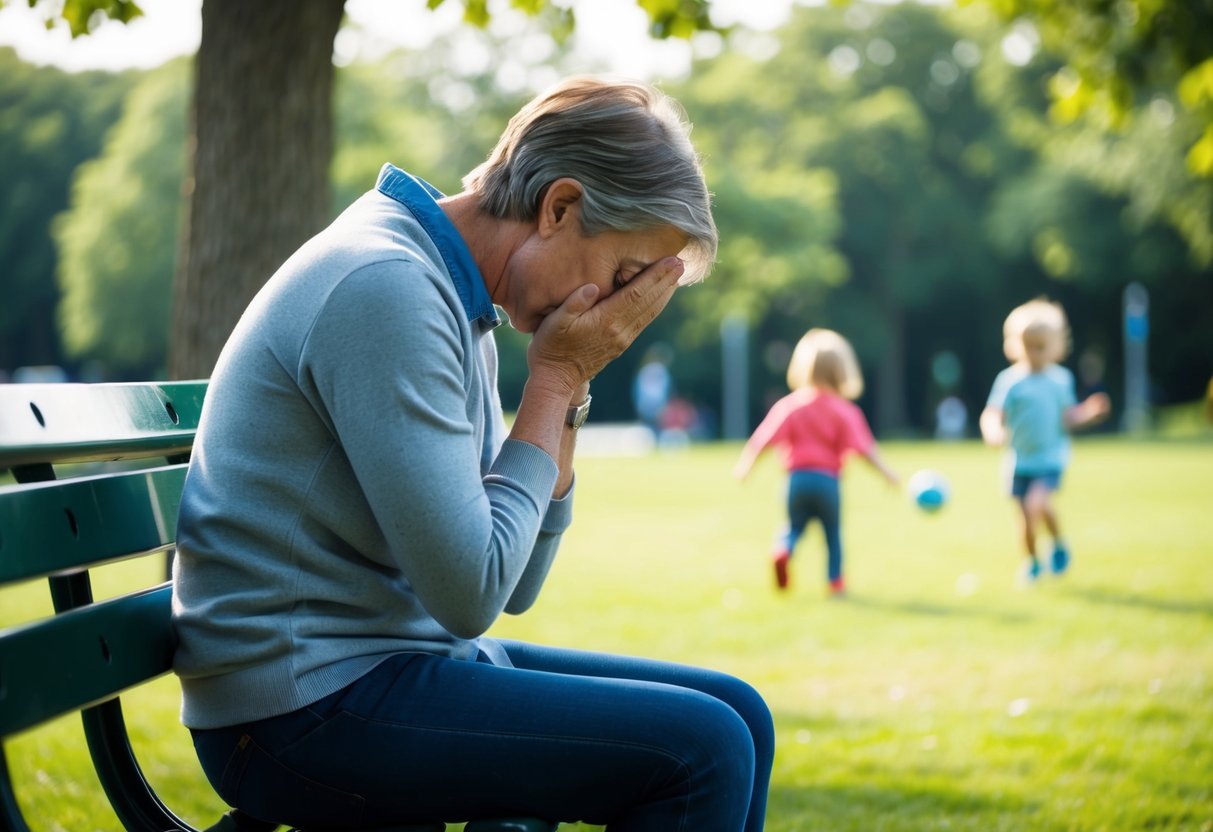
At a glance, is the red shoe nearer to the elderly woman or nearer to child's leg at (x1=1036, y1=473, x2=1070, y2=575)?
child's leg at (x1=1036, y1=473, x2=1070, y2=575)

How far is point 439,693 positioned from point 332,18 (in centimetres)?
344

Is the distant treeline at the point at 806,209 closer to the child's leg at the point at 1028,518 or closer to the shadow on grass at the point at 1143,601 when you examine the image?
the child's leg at the point at 1028,518

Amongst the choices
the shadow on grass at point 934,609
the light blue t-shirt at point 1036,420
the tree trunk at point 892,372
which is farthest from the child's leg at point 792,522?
the tree trunk at point 892,372

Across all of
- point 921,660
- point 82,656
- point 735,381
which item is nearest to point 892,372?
point 735,381

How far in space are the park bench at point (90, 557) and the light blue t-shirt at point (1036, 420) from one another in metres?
7.95

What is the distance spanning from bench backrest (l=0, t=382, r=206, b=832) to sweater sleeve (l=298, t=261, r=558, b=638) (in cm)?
42

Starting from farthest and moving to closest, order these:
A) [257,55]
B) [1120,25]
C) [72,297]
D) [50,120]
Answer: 1. [50,120]
2. [72,297]
3. [1120,25]
4. [257,55]

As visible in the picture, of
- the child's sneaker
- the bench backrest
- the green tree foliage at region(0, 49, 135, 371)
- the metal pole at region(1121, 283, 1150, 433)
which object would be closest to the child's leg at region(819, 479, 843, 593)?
the child's sneaker

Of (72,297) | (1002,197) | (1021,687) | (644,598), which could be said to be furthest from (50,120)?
(1021,687)

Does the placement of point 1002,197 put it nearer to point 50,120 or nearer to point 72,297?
point 72,297

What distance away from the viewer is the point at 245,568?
6.79ft

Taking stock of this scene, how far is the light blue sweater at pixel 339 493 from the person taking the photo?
1.96m

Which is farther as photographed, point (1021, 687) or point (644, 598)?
point (644, 598)

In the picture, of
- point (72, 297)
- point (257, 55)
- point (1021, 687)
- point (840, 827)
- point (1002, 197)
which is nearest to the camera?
point (840, 827)
